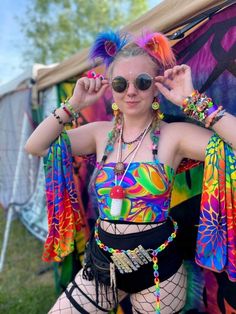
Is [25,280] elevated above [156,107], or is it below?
below

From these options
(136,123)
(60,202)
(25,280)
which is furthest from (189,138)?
(25,280)

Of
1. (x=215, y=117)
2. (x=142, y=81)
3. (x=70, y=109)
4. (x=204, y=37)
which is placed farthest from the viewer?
(x=204, y=37)

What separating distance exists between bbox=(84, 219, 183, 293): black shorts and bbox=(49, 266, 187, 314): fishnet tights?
3cm

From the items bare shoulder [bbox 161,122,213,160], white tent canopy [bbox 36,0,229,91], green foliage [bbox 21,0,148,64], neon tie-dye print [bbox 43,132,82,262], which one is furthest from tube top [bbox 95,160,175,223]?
green foliage [bbox 21,0,148,64]

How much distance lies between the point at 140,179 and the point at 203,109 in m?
0.39

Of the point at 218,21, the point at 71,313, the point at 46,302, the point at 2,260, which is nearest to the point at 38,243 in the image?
the point at 2,260

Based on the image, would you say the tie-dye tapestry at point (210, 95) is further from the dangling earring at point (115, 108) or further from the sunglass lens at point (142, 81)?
the sunglass lens at point (142, 81)

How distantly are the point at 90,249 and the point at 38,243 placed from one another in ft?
11.0

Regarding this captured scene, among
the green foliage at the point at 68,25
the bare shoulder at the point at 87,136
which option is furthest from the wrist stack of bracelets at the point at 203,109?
the green foliage at the point at 68,25

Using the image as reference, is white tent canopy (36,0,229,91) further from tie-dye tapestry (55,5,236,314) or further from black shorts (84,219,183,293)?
black shorts (84,219,183,293)

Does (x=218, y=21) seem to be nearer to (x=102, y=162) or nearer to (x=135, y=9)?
(x=102, y=162)

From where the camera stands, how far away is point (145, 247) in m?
1.51

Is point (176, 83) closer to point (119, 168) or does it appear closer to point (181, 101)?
point (181, 101)

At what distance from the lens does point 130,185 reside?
151 cm
